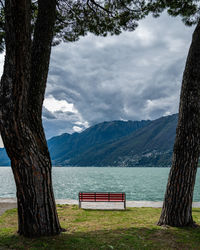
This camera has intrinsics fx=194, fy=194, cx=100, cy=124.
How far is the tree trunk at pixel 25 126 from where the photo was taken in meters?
4.03

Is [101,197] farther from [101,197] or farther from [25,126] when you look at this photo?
[25,126]

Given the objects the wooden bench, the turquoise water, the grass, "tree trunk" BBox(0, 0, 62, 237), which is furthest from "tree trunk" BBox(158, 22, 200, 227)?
the turquoise water

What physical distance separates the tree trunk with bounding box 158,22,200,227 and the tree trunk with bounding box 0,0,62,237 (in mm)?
3107

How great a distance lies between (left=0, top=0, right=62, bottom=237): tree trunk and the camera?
13.2ft

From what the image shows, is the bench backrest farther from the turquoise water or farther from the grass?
the turquoise water

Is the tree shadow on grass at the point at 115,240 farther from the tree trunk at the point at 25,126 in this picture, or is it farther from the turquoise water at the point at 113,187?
the turquoise water at the point at 113,187

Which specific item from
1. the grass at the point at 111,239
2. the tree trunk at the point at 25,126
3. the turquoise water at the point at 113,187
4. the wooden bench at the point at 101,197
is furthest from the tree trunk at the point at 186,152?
the turquoise water at the point at 113,187

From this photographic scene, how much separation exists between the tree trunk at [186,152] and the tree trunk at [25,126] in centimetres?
311

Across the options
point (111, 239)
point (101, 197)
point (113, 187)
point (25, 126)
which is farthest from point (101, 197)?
point (113, 187)

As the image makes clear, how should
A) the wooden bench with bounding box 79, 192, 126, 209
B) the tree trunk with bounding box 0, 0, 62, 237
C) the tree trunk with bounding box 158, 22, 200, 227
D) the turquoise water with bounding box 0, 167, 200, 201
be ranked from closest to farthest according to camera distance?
the tree trunk with bounding box 0, 0, 62, 237 < the tree trunk with bounding box 158, 22, 200, 227 < the wooden bench with bounding box 79, 192, 126, 209 < the turquoise water with bounding box 0, 167, 200, 201

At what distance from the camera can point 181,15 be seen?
22.8 ft

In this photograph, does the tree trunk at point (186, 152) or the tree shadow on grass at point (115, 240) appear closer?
the tree shadow on grass at point (115, 240)

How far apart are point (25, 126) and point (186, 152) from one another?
4.08 metres

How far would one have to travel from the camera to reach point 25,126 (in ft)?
14.0
